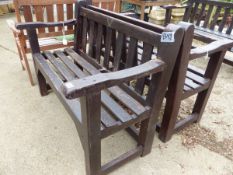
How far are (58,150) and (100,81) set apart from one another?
1.08 meters

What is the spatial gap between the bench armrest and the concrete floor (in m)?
0.91

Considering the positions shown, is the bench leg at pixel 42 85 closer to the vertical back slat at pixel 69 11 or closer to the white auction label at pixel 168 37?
the vertical back slat at pixel 69 11

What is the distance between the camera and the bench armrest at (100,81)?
0.99m

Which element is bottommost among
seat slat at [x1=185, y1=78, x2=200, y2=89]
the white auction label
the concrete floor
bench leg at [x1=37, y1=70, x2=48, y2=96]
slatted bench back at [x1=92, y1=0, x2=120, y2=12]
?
the concrete floor

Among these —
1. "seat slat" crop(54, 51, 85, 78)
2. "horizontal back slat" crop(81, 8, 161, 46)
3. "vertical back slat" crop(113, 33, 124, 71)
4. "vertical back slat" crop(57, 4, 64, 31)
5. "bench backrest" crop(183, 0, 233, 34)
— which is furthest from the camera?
"bench backrest" crop(183, 0, 233, 34)

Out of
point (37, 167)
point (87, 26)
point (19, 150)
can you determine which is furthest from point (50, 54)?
point (37, 167)

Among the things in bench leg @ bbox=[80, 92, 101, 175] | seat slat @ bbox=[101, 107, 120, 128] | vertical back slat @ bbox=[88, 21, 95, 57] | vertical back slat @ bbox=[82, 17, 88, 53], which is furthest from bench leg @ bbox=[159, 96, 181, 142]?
vertical back slat @ bbox=[82, 17, 88, 53]

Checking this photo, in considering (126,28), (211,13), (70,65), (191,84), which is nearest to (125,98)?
(126,28)

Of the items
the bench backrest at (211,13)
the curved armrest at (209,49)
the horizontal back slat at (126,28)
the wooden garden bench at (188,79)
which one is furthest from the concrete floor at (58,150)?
the bench backrest at (211,13)

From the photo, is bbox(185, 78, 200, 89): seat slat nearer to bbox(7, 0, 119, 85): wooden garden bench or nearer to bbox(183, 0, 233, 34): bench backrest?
bbox(7, 0, 119, 85): wooden garden bench

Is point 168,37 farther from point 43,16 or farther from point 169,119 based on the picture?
point 43,16

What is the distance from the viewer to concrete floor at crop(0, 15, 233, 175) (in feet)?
5.61

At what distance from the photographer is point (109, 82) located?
109 cm

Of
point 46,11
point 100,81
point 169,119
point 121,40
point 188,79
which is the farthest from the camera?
point 46,11
